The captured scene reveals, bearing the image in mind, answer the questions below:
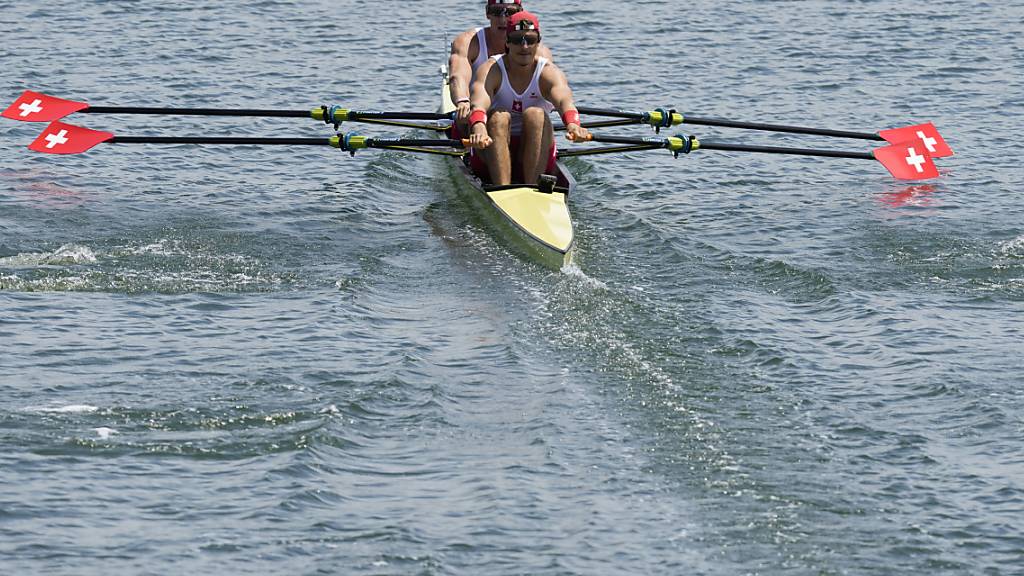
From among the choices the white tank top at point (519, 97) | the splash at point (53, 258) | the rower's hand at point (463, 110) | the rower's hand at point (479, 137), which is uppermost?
the white tank top at point (519, 97)

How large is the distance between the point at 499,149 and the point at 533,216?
4.13 feet

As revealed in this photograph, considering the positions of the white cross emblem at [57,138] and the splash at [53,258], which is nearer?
the splash at [53,258]

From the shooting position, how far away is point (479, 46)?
1677 centimetres

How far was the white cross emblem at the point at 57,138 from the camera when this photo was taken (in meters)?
18.0

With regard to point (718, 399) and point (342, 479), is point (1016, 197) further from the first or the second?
point (342, 479)

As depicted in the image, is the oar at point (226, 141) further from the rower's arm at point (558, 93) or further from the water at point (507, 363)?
the rower's arm at point (558, 93)

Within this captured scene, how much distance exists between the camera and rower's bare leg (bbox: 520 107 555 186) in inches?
595

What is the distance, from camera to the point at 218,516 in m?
8.83

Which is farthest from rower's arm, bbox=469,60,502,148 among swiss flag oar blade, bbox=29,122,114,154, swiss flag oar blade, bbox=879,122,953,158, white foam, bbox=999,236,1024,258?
swiss flag oar blade, bbox=879,122,953,158

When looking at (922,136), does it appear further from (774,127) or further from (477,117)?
(477,117)

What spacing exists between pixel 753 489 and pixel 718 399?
1.47 metres

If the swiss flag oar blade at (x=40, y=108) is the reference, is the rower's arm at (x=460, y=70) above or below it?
above

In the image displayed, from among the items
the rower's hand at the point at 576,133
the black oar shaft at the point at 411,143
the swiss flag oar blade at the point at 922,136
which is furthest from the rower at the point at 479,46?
the swiss flag oar blade at the point at 922,136

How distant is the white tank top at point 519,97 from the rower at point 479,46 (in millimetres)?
788
